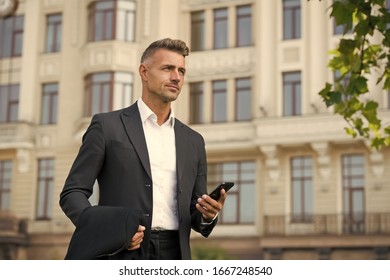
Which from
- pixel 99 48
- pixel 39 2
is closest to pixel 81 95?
pixel 99 48

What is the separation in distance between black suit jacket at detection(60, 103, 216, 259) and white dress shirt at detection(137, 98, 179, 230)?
19mm

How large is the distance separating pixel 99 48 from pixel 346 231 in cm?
439

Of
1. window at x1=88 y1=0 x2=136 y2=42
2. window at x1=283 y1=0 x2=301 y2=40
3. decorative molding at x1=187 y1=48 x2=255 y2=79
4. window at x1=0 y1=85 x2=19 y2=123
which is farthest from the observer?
window at x1=0 y1=85 x2=19 y2=123

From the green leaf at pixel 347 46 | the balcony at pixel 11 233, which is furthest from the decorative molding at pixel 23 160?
the green leaf at pixel 347 46

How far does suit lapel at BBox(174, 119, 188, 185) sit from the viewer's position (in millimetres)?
2043

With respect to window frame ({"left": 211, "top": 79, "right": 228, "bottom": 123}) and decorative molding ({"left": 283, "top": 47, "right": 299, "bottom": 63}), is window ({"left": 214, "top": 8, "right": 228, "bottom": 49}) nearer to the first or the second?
window frame ({"left": 211, "top": 79, "right": 228, "bottom": 123})

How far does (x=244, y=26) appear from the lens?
11750mm

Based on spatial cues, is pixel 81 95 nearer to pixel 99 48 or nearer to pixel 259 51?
pixel 99 48

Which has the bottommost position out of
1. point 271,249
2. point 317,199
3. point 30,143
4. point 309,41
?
point 271,249

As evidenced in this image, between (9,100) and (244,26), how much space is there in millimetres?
3682

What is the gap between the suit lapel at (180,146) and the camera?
2043 millimetres

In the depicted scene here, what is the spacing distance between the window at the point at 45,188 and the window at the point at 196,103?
85.3 inches

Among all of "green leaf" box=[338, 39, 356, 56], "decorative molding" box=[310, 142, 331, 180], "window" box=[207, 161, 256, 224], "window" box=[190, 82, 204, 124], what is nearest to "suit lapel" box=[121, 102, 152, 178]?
"green leaf" box=[338, 39, 356, 56]
